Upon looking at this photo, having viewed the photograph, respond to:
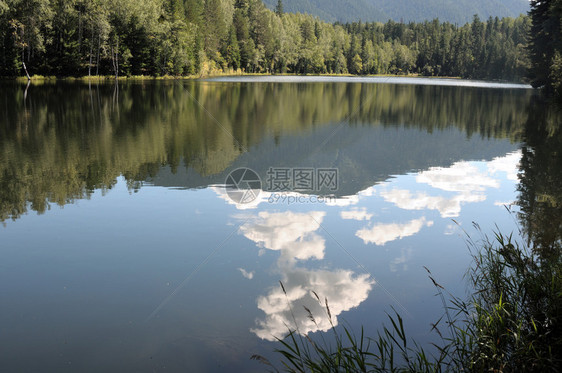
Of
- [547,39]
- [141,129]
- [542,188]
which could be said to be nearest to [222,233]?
[542,188]

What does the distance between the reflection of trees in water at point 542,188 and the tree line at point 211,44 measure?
54762 millimetres

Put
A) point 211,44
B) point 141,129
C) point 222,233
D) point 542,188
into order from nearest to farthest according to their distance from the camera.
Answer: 1. point 222,233
2. point 542,188
3. point 141,129
4. point 211,44

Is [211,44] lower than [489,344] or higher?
higher

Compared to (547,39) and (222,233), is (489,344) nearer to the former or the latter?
(222,233)

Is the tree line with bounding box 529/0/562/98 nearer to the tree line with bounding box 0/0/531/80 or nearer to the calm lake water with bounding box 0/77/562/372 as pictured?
the calm lake water with bounding box 0/77/562/372

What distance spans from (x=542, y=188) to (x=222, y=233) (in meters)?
9.24

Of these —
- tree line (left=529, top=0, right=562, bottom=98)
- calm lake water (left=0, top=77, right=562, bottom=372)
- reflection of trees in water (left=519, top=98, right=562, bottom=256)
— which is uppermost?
tree line (left=529, top=0, right=562, bottom=98)

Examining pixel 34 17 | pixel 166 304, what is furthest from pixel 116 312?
pixel 34 17

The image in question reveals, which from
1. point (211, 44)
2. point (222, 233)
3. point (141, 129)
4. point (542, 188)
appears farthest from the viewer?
point (211, 44)

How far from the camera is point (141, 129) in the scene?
82.6ft

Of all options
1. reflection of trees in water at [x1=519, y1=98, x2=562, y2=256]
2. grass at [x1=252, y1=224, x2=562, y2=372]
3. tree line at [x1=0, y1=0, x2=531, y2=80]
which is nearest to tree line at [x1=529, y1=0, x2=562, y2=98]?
reflection of trees in water at [x1=519, y1=98, x2=562, y2=256]

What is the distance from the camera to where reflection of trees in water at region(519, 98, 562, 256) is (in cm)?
988

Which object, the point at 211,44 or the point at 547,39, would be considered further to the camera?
the point at 211,44

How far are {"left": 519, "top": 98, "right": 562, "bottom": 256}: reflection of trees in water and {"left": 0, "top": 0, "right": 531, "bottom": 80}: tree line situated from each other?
54762mm
